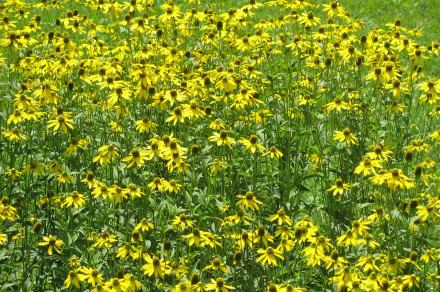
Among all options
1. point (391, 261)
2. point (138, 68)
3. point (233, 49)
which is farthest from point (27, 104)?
point (391, 261)

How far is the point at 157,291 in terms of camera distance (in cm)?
366

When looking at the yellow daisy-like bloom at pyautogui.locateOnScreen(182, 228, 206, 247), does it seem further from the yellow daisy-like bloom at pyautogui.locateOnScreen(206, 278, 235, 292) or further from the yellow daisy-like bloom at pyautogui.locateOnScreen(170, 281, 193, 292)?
the yellow daisy-like bloom at pyautogui.locateOnScreen(170, 281, 193, 292)

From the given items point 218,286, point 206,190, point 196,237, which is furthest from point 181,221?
point 206,190

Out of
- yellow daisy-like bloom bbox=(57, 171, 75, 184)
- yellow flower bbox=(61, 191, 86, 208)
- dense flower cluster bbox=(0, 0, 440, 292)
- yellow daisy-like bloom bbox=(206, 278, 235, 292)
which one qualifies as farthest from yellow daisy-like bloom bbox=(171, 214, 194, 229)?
yellow daisy-like bloom bbox=(57, 171, 75, 184)

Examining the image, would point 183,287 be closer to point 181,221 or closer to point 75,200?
point 181,221

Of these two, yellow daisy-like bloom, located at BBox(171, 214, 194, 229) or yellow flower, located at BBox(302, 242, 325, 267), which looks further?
yellow daisy-like bloom, located at BBox(171, 214, 194, 229)

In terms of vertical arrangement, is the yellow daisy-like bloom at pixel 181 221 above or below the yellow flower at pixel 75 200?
above

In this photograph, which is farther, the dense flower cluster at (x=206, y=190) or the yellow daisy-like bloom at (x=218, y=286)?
the dense flower cluster at (x=206, y=190)

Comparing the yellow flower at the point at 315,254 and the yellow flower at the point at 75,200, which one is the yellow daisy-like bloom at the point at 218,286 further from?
the yellow flower at the point at 75,200

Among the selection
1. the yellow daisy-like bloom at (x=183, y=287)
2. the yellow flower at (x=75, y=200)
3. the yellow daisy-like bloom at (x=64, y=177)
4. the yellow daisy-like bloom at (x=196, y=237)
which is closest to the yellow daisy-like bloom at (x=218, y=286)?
the yellow daisy-like bloom at (x=183, y=287)

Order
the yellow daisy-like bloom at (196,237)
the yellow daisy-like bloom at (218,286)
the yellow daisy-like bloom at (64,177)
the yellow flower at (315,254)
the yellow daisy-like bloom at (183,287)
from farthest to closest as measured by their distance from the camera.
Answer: the yellow daisy-like bloom at (64,177), the yellow daisy-like bloom at (196,237), the yellow flower at (315,254), the yellow daisy-like bloom at (218,286), the yellow daisy-like bloom at (183,287)

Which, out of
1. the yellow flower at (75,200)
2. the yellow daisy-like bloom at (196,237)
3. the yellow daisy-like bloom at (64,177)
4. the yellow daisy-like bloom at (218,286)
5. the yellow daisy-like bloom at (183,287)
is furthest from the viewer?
the yellow daisy-like bloom at (64,177)

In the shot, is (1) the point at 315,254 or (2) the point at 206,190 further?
(2) the point at 206,190

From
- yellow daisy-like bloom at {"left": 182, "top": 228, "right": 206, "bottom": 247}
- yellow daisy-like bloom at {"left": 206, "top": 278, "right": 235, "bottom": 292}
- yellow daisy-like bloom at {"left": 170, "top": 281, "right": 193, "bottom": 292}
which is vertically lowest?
yellow daisy-like bloom at {"left": 206, "top": 278, "right": 235, "bottom": 292}
